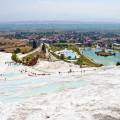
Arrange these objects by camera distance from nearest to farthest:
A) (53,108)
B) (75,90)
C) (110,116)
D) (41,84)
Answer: (110,116), (53,108), (75,90), (41,84)

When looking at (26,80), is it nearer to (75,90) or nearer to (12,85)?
(12,85)

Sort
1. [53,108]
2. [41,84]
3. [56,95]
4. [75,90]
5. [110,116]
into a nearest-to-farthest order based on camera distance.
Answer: [110,116] → [53,108] → [56,95] → [75,90] → [41,84]

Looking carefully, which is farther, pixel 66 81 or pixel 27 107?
pixel 66 81

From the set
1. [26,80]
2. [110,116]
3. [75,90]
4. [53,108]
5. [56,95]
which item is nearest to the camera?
[110,116]

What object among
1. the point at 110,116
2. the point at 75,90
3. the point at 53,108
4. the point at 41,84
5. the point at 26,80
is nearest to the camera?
the point at 110,116

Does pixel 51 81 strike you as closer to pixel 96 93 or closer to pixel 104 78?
pixel 104 78

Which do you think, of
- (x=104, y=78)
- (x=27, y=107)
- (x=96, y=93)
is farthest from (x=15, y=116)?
(x=104, y=78)

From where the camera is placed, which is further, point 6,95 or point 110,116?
point 6,95

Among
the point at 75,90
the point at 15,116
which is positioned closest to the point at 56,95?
the point at 75,90
